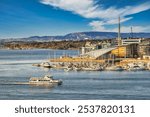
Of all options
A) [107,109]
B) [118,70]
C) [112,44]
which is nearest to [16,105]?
[107,109]

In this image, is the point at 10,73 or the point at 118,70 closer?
the point at 10,73

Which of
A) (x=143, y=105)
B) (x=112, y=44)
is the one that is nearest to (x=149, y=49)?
(x=112, y=44)

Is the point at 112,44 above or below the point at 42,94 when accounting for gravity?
above

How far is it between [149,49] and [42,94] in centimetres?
566

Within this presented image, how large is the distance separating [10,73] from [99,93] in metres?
2.59

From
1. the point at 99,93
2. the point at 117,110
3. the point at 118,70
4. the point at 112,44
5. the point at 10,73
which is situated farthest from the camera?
the point at 112,44

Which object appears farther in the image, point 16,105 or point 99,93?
point 99,93

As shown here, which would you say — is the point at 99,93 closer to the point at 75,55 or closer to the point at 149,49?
the point at 149,49

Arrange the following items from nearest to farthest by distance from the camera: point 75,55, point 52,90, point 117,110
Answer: point 117,110 < point 52,90 < point 75,55

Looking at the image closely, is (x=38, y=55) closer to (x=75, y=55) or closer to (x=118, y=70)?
(x=75, y=55)

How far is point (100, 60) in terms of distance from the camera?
10367mm

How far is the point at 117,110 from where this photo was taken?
309 centimetres

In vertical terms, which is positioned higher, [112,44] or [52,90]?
[112,44]

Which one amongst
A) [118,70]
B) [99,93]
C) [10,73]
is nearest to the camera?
[99,93]
